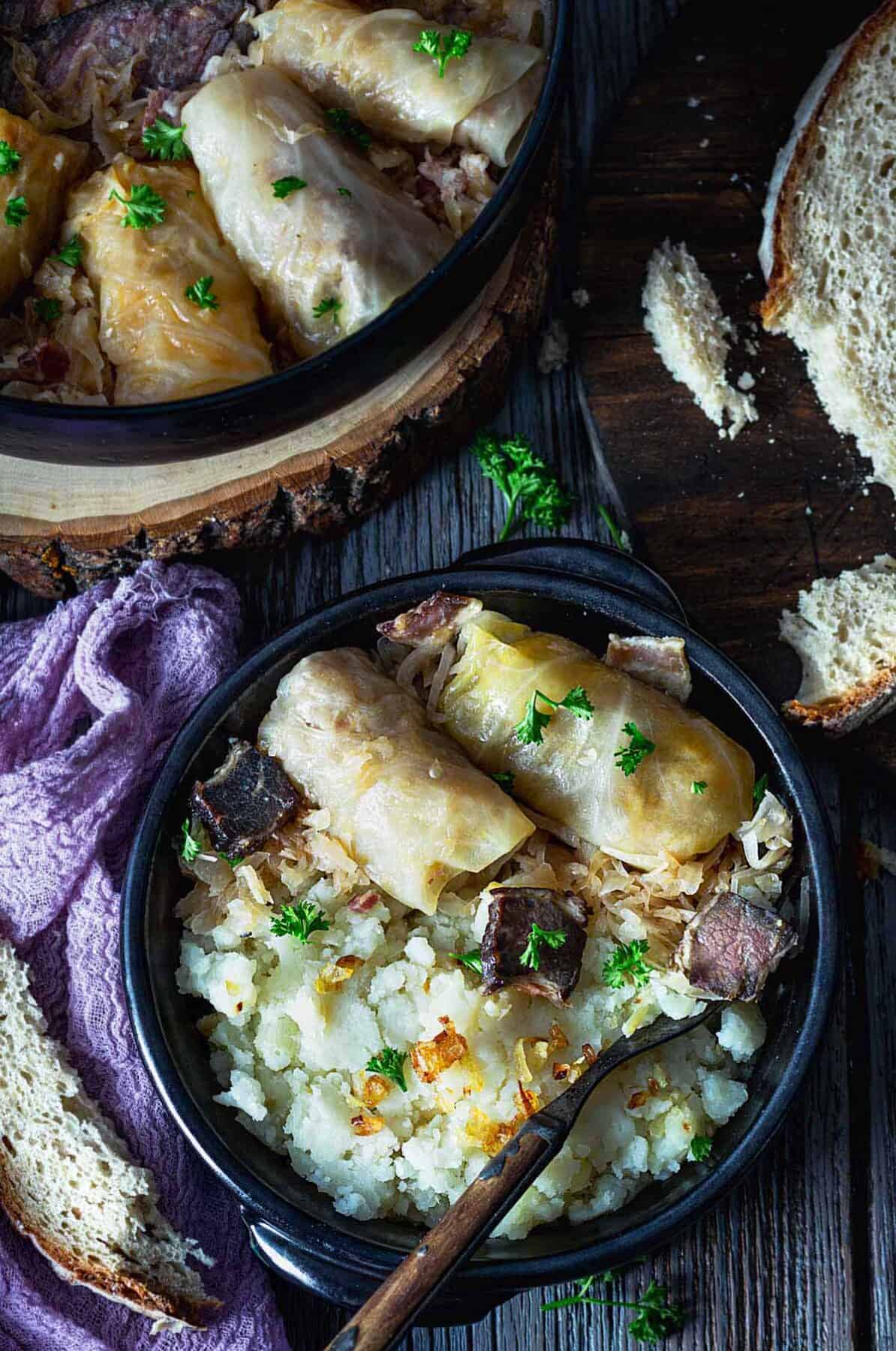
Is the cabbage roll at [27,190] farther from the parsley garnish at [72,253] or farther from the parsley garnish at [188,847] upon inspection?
the parsley garnish at [188,847]

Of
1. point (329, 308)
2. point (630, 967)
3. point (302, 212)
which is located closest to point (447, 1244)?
point (630, 967)

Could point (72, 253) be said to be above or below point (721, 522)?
above

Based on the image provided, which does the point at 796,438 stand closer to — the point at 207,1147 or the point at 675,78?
the point at 675,78

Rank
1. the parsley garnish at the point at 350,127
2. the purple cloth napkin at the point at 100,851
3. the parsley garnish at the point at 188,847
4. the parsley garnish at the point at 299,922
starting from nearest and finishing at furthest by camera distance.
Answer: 1. the parsley garnish at the point at 299,922
2. the parsley garnish at the point at 188,847
3. the purple cloth napkin at the point at 100,851
4. the parsley garnish at the point at 350,127

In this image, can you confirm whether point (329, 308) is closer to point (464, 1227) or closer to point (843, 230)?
point (843, 230)

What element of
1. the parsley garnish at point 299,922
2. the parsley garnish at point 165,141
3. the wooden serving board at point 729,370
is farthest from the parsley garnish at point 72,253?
the parsley garnish at point 299,922

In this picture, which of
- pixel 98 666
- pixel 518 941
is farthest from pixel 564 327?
pixel 518 941


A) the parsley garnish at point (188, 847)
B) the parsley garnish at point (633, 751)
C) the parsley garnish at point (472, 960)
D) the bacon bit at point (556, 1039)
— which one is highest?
the parsley garnish at point (633, 751)
